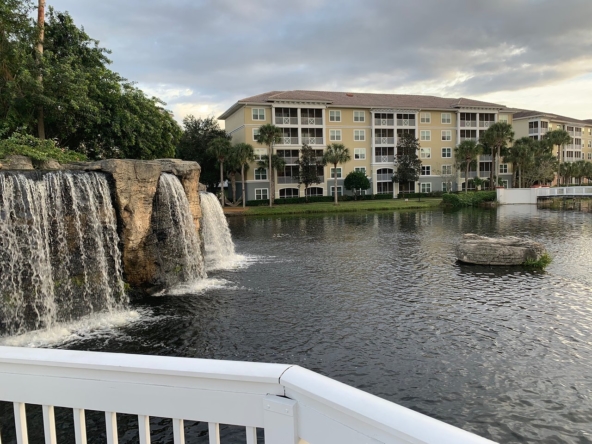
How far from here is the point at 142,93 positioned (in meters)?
27.6

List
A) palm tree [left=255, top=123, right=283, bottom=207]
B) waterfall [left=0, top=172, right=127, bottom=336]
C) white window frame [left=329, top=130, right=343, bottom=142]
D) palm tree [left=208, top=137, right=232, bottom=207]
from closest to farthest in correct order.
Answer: waterfall [left=0, top=172, right=127, bottom=336] < palm tree [left=208, top=137, right=232, bottom=207] < palm tree [left=255, top=123, right=283, bottom=207] < white window frame [left=329, top=130, right=343, bottom=142]

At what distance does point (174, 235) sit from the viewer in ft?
51.9

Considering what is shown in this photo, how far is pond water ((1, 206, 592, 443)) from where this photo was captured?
7289mm

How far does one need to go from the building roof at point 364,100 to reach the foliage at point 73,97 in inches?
1291

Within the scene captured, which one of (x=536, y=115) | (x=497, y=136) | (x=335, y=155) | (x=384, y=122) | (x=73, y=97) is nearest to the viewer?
(x=73, y=97)

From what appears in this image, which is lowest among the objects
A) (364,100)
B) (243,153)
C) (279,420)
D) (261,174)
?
(279,420)

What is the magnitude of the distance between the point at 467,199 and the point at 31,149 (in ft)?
168

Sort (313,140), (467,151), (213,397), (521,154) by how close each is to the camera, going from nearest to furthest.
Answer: (213,397), (313,140), (467,151), (521,154)

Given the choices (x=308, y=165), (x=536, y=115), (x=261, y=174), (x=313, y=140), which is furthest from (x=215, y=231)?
(x=536, y=115)

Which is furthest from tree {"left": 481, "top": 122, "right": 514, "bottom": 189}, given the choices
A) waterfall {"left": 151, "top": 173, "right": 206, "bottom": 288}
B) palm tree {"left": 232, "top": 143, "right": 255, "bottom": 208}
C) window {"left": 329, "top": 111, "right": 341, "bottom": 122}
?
waterfall {"left": 151, "top": 173, "right": 206, "bottom": 288}

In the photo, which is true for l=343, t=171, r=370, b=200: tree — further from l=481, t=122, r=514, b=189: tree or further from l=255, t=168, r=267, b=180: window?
l=481, t=122, r=514, b=189: tree

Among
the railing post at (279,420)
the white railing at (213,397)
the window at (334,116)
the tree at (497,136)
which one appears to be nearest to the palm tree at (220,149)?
the window at (334,116)

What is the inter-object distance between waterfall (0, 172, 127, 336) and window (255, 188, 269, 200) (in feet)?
160

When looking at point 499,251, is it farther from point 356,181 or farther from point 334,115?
point 334,115
